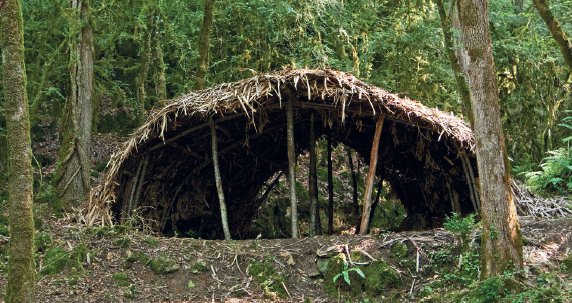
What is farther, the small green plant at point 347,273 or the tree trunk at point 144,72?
the tree trunk at point 144,72

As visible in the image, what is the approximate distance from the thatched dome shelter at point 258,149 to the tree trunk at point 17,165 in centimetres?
296

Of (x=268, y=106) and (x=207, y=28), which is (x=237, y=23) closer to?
(x=207, y=28)

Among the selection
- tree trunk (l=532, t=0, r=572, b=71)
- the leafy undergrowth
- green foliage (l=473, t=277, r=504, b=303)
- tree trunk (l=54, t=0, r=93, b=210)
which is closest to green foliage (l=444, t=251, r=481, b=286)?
the leafy undergrowth

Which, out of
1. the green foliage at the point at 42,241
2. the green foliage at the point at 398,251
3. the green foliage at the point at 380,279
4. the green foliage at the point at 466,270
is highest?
the green foliage at the point at 42,241

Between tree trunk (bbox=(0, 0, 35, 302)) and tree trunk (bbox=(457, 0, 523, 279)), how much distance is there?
4488 millimetres

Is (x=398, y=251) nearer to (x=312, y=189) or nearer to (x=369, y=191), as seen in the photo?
(x=369, y=191)

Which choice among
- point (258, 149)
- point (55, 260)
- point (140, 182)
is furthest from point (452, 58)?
point (55, 260)

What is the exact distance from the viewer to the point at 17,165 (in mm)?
4527

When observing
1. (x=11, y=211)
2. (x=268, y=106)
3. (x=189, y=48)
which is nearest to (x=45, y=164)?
(x=189, y=48)

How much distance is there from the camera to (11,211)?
4500 millimetres

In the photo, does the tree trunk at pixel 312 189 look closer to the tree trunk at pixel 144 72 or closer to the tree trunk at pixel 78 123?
the tree trunk at pixel 78 123

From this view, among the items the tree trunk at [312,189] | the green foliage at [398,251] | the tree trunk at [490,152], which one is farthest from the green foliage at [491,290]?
the tree trunk at [312,189]

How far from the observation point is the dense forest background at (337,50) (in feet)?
32.0

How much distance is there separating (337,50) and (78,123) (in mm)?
6249
